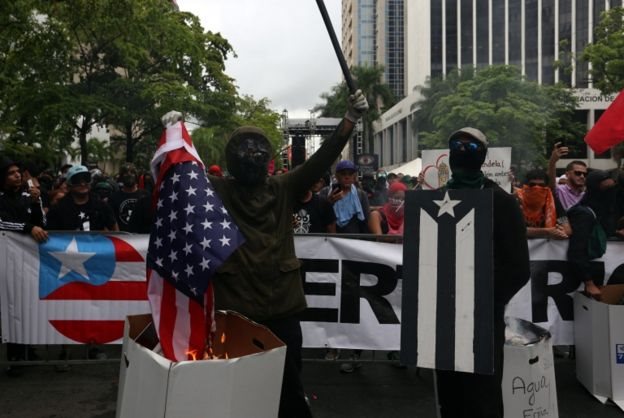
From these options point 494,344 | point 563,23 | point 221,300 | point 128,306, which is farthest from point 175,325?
point 563,23

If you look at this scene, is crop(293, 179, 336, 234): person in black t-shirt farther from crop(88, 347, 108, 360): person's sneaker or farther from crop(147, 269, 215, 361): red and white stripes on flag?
crop(147, 269, 215, 361): red and white stripes on flag

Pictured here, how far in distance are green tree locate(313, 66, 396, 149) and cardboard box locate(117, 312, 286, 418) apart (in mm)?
65424

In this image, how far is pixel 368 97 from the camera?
70.4 meters

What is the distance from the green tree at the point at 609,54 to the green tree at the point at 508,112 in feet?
51.0

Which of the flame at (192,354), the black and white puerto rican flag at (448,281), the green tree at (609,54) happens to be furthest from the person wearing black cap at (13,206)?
the green tree at (609,54)

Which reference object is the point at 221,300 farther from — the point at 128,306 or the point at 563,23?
the point at 563,23

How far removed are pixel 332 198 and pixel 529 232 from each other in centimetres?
200

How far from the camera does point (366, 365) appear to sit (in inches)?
249

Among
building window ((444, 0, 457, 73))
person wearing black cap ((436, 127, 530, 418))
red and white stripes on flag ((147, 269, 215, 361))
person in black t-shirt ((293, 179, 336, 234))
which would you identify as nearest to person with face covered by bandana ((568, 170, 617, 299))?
person in black t-shirt ((293, 179, 336, 234))

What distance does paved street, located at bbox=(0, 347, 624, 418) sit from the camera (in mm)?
4969

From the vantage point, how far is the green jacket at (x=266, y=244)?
3.20m

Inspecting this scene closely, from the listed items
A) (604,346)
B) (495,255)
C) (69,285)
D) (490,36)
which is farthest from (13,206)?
(490,36)

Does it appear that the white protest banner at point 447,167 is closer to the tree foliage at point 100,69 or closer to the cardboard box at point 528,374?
the cardboard box at point 528,374

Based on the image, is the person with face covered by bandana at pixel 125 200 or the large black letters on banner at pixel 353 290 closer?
the large black letters on banner at pixel 353 290
